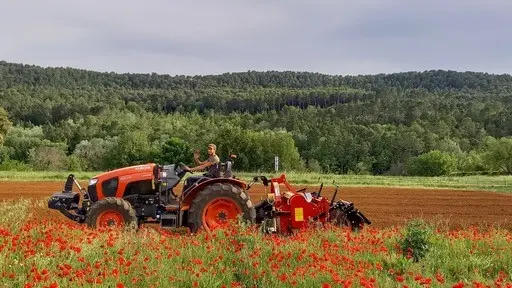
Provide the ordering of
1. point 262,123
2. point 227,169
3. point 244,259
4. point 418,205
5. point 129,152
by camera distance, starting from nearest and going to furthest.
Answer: point 244,259
point 227,169
point 418,205
point 129,152
point 262,123

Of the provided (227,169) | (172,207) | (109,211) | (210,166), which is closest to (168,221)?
(172,207)

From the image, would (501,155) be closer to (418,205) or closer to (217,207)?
(418,205)

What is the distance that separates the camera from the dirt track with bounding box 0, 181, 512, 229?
14.9 meters

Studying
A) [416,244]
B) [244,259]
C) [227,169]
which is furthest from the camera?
[227,169]

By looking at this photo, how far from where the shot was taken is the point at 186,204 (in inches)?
410

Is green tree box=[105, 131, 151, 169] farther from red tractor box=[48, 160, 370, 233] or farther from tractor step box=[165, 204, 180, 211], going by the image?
tractor step box=[165, 204, 180, 211]

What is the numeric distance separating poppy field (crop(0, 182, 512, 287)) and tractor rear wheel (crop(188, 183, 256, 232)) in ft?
3.49

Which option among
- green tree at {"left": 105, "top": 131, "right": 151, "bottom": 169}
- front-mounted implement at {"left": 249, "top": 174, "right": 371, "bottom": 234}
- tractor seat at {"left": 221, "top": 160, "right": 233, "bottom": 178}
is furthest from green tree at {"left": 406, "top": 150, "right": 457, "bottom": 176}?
tractor seat at {"left": 221, "top": 160, "right": 233, "bottom": 178}

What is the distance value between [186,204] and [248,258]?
11.4 ft

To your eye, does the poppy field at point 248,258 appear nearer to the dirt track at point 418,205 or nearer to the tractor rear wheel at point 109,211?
the tractor rear wheel at point 109,211

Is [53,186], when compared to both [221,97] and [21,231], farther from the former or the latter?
[221,97]

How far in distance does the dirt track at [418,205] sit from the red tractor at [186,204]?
11.4 ft

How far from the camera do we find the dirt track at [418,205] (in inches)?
586

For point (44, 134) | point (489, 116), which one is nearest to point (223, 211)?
point (44, 134)
